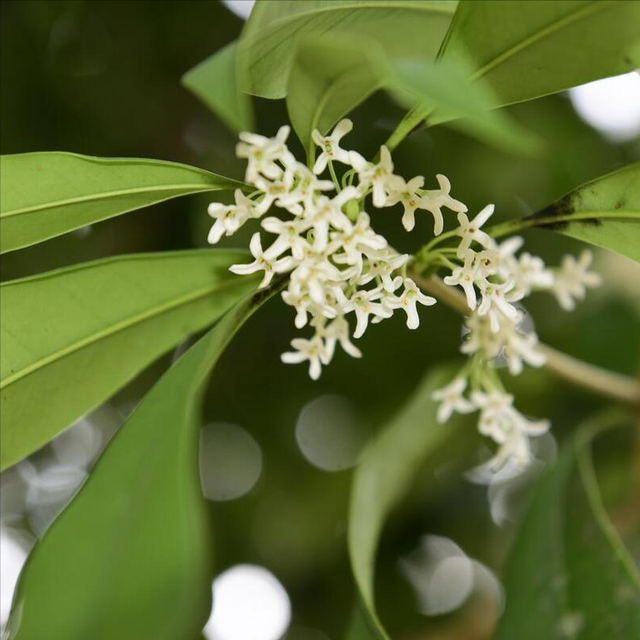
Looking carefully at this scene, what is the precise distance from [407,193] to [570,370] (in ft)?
1.95

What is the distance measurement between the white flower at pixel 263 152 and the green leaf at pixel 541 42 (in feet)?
0.73

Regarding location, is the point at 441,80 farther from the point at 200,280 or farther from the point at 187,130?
the point at 187,130

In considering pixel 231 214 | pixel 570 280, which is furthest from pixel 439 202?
pixel 570 280

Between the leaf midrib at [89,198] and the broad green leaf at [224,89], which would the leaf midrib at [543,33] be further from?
the leaf midrib at [89,198]

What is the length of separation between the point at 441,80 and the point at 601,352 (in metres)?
1.64

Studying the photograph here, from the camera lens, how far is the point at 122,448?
93cm

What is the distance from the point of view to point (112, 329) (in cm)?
110

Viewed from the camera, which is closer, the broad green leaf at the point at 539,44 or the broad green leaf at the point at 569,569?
Result: the broad green leaf at the point at 539,44

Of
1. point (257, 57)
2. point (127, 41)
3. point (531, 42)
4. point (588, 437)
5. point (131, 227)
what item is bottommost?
point (131, 227)

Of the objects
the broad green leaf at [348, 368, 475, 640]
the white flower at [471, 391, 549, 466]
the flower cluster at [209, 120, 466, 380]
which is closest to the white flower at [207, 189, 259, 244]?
the flower cluster at [209, 120, 466, 380]

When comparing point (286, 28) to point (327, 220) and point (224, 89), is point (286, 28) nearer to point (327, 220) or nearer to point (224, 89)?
point (224, 89)

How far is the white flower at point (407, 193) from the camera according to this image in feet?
2.94

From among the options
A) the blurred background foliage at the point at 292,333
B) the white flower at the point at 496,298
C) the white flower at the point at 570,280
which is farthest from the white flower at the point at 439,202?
the blurred background foliage at the point at 292,333

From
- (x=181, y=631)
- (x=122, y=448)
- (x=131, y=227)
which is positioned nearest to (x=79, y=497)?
(x=122, y=448)
